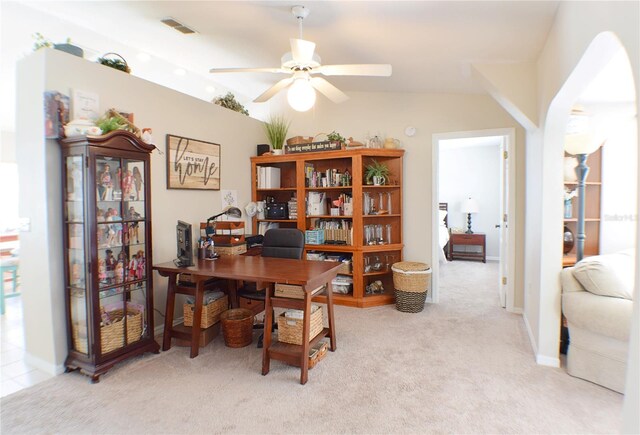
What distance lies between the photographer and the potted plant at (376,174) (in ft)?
14.2

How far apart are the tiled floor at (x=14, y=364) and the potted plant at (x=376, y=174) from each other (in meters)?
3.60

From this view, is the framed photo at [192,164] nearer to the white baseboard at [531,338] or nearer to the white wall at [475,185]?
the white baseboard at [531,338]

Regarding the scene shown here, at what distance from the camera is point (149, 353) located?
2.98 metres

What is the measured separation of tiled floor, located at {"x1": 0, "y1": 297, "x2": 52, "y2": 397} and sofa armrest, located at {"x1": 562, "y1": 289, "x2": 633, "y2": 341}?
12.7ft

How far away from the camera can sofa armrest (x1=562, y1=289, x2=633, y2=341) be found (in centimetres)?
226

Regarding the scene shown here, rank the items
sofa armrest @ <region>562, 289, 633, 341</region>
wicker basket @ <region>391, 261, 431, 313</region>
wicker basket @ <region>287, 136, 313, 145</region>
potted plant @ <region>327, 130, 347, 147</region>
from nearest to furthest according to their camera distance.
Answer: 1. sofa armrest @ <region>562, 289, 633, 341</region>
2. wicker basket @ <region>391, 261, 431, 313</region>
3. potted plant @ <region>327, 130, 347, 147</region>
4. wicker basket @ <region>287, 136, 313, 145</region>

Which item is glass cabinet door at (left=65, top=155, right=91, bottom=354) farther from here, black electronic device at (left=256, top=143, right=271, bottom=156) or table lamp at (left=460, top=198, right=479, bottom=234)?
table lamp at (left=460, top=198, right=479, bottom=234)

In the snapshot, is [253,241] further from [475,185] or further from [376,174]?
[475,185]

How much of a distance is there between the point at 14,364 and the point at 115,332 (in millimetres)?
935

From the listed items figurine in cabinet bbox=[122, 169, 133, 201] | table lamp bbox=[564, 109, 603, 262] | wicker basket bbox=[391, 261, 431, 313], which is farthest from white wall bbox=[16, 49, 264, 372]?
table lamp bbox=[564, 109, 603, 262]

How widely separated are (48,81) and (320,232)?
306cm

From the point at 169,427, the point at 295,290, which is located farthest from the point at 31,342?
the point at 295,290

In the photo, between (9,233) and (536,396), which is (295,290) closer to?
(536,396)

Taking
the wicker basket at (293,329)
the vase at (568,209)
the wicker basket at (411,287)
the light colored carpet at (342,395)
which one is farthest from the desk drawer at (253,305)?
the vase at (568,209)
